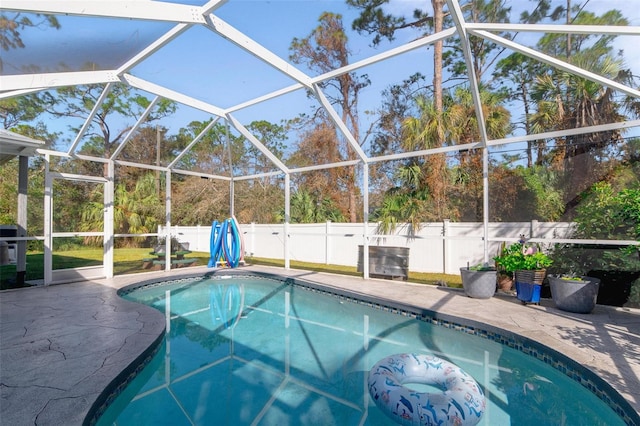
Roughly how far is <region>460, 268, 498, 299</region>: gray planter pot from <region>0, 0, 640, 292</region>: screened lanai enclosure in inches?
27.4

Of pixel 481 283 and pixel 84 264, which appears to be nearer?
pixel 481 283

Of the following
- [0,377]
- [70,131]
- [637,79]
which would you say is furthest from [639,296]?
[70,131]

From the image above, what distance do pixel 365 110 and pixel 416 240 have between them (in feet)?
17.5

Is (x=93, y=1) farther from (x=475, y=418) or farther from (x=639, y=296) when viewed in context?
(x=639, y=296)

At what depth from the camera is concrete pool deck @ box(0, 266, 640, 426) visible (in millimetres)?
2420

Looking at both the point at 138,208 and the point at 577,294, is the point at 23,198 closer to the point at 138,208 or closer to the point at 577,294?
the point at 138,208

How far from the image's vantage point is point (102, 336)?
3701 mm

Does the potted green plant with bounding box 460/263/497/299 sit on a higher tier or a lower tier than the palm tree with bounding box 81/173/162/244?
lower

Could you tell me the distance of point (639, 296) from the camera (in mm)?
4781

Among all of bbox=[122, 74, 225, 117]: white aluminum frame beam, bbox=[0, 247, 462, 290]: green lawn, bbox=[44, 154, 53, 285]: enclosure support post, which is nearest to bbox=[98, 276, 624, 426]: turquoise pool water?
bbox=[0, 247, 462, 290]: green lawn

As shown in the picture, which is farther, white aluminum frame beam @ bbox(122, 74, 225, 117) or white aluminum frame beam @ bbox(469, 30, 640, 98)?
white aluminum frame beam @ bbox(122, 74, 225, 117)

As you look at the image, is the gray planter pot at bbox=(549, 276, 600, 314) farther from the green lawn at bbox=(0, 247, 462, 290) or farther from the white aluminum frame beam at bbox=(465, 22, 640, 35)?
the white aluminum frame beam at bbox=(465, 22, 640, 35)

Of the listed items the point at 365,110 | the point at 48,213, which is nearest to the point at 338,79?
the point at 365,110

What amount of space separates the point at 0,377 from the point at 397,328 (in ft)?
14.2
